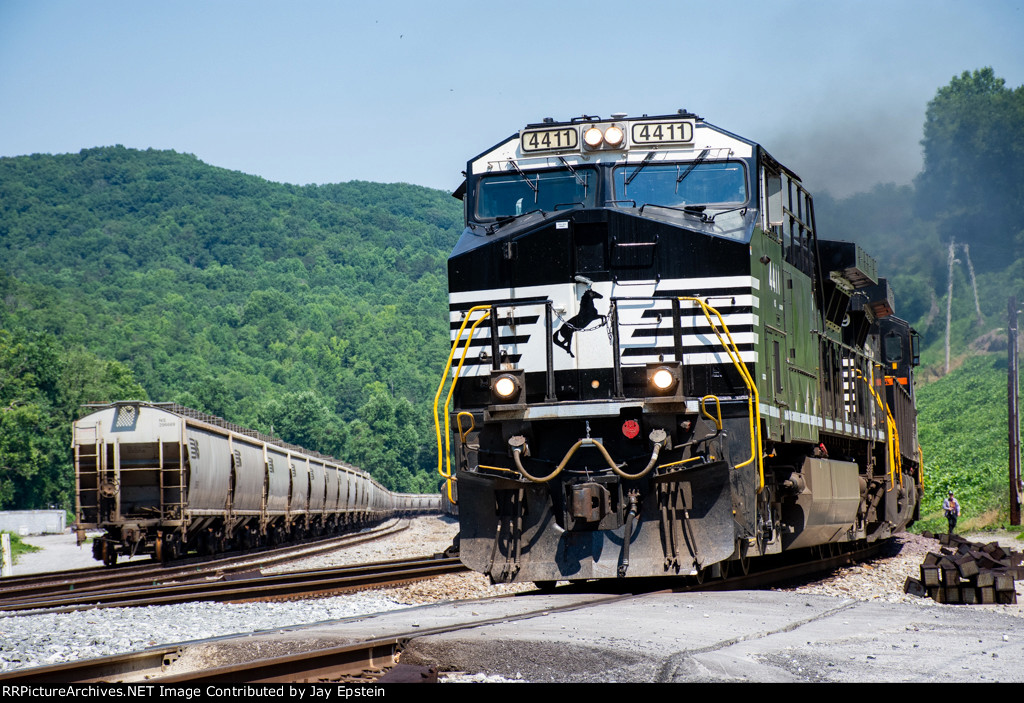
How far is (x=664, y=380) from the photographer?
8.80m

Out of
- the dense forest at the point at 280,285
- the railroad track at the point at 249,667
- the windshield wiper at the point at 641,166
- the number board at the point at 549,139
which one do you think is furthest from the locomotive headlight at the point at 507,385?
the dense forest at the point at 280,285

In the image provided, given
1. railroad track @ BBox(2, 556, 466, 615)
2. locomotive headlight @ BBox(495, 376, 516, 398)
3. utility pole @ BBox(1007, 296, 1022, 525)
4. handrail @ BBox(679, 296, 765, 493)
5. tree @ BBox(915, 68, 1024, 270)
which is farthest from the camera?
tree @ BBox(915, 68, 1024, 270)

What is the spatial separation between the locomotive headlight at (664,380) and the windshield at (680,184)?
68.4 inches

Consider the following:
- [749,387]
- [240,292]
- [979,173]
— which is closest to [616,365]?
[749,387]

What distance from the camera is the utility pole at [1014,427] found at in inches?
1047

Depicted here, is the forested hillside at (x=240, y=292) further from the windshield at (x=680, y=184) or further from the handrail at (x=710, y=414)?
the handrail at (x=710, y=414)

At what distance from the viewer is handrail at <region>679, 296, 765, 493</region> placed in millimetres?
8891

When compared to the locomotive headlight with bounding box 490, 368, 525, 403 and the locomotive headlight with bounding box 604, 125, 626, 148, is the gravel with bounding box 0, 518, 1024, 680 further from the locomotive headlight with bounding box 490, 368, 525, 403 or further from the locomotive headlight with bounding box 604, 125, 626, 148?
the locomotive headlight with bounding box 604, 125, 626, 148

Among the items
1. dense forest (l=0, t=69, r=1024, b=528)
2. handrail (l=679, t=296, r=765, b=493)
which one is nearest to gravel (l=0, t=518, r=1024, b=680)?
handrail (l=679, t=296, r=765, b=493)

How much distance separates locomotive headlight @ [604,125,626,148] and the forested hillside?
186ft

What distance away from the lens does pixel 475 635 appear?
6.34 meters

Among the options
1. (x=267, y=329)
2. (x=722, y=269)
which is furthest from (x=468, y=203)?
(x=267, y=329)

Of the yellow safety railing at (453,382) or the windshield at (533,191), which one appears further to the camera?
the windshield at (533,191)

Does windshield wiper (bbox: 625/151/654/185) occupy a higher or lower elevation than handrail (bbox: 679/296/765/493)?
higher
